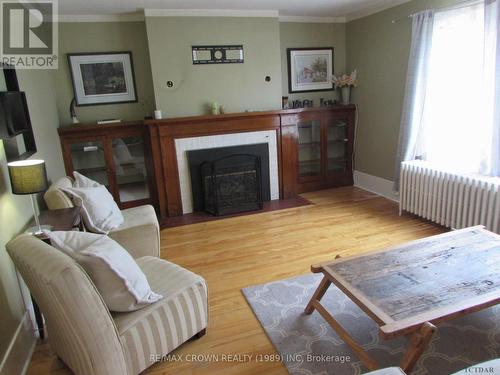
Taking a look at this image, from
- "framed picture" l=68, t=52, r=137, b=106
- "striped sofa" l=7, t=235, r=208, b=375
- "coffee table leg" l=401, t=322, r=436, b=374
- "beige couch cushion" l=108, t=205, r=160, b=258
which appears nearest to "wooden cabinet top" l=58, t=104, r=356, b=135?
"framed picture" l=68, t=52, r=137, b=106

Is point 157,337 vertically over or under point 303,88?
under

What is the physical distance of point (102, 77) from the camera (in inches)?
169

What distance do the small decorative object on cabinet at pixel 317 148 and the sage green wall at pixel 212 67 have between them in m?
0.50

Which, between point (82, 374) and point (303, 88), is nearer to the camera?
point (82, 374)

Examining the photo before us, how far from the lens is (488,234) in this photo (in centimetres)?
238

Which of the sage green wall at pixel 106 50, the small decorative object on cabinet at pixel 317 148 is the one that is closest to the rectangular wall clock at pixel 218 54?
the sage green wall at pixel 106 50

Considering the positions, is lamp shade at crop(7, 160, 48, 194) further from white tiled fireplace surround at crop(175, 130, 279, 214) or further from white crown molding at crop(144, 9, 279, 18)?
white crown molding at crop(144, 9, 279, 18)

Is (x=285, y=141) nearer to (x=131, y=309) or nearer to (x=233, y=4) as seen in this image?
(x=233, y=4)

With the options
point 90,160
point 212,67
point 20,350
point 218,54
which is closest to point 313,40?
point 218,54

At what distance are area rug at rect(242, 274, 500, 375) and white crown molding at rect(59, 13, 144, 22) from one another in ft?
11.7

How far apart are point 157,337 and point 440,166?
322 centimetres

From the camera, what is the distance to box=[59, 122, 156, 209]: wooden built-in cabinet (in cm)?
420

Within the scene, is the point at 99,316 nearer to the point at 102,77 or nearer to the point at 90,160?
the point at 90,160

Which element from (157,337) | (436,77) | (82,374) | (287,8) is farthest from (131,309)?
(287,8)
